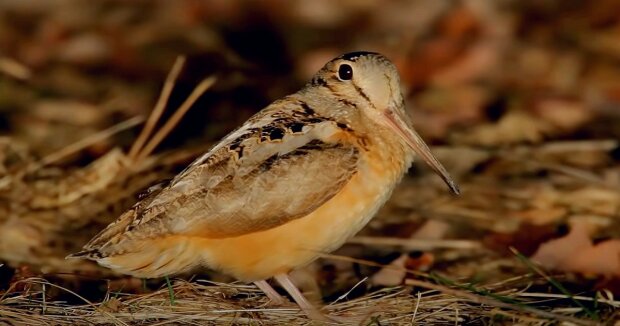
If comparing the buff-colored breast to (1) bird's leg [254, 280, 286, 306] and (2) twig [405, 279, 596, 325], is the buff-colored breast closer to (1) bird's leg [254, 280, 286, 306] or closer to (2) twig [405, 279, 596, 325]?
(1) bird's leg [254, 280, 286, 306]

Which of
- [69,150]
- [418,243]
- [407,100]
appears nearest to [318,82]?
[418,243]

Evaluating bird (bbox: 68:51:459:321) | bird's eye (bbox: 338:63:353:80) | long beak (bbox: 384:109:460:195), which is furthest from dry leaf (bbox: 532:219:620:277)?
bird's eye (bbox: 338:63:353:80)

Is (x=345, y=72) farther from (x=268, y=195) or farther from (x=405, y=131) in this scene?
(x=268, y=195)

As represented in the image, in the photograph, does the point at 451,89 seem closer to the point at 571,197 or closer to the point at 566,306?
the point at 571,197

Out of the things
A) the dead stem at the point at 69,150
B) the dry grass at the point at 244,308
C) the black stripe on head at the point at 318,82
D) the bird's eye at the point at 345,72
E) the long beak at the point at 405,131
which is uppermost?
the dead stem at the point at 69,150

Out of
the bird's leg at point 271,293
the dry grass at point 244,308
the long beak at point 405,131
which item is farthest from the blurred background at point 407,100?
the long beak at point 405,131

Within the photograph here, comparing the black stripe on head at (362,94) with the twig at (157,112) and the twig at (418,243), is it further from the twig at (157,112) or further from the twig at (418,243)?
the twig at (157,112)
